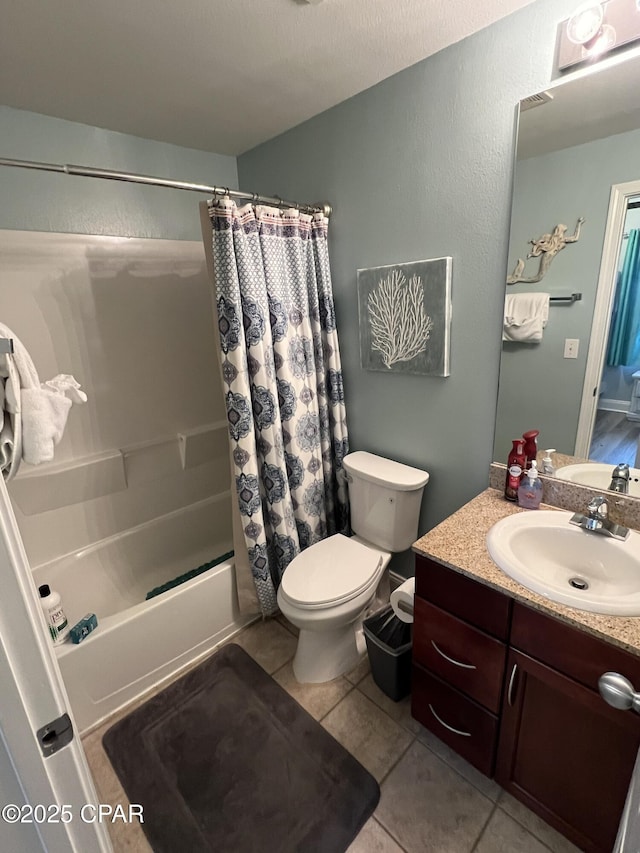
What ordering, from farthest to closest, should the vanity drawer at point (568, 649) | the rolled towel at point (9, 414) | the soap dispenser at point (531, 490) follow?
1. the soap dispenser at point (531, 490)
2. the vanity drawer at point (568, 649)
3. the rolled towel at point (9, 414)

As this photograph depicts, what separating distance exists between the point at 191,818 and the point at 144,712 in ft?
1.47

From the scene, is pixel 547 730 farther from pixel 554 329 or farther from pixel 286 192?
pixel 286 192

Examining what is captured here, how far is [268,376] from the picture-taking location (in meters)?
1.68

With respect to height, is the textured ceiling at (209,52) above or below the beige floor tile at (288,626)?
above

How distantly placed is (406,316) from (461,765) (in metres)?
1.64

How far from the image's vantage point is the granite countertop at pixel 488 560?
0.88 meters

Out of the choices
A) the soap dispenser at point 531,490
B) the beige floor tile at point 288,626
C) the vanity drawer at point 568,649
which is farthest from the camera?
the beige floor tile at point 288,626

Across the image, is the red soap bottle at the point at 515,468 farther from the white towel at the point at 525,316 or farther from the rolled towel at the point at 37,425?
the rolled towel at the point at 37,425

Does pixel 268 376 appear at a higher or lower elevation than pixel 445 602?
higher

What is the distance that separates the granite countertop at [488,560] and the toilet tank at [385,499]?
298 mm

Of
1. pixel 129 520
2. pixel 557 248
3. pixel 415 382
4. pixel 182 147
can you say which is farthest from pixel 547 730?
pixel 182 147

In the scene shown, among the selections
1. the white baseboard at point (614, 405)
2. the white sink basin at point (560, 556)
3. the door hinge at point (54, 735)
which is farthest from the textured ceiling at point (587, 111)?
the door hinge at point (54, 735)

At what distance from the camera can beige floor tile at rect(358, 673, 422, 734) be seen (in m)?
1.49

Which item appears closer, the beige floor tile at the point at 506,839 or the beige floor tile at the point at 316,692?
the beige floor tile at the point at 506,839
